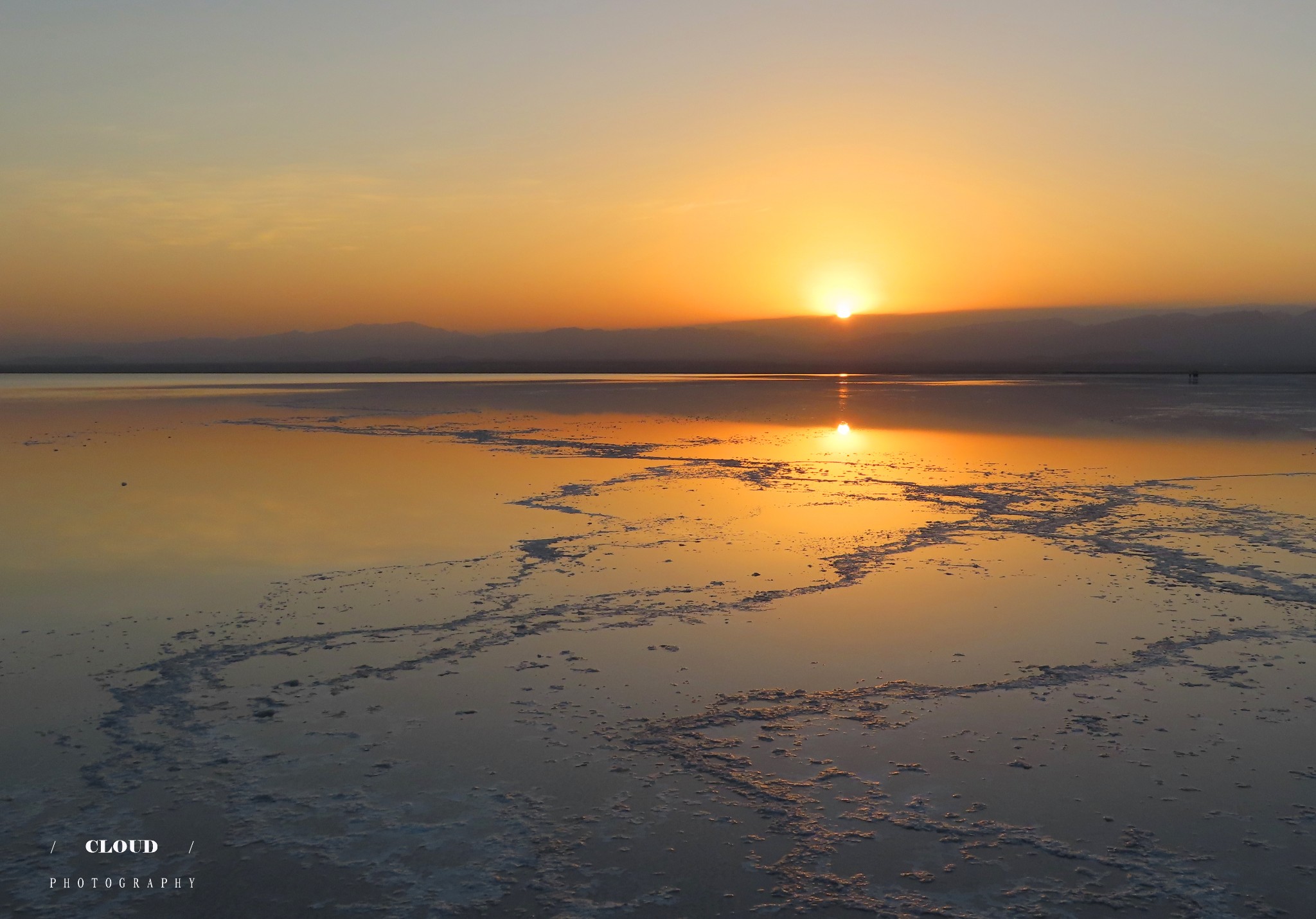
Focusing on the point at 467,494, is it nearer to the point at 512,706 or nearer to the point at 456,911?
the point at 512,706

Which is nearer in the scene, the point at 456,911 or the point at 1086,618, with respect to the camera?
the point at 456,911

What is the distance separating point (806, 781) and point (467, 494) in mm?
10837

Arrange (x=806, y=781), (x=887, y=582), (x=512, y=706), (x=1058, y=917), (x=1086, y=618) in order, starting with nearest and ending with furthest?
(x=1058, y=917)
(x=806, y=781)
(x=512, y=706)
(x=1086, y=618)
(x=887, y=582)

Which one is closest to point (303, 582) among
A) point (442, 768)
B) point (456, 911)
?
point (442, 768)

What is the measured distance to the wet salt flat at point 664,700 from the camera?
4465 mm

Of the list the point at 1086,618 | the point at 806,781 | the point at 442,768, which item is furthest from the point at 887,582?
the point at 442,768

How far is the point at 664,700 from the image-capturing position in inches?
257

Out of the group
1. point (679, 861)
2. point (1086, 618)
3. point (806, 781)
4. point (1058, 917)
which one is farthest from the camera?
point (1086, 618)

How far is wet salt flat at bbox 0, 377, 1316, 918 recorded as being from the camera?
4.46 m

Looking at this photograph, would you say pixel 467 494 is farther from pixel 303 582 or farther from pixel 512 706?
pixel 512 706

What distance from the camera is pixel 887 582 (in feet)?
31.8

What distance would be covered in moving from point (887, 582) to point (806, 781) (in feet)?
15.2

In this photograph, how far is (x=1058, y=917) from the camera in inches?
161

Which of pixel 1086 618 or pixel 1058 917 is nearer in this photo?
pixel 1058 917
